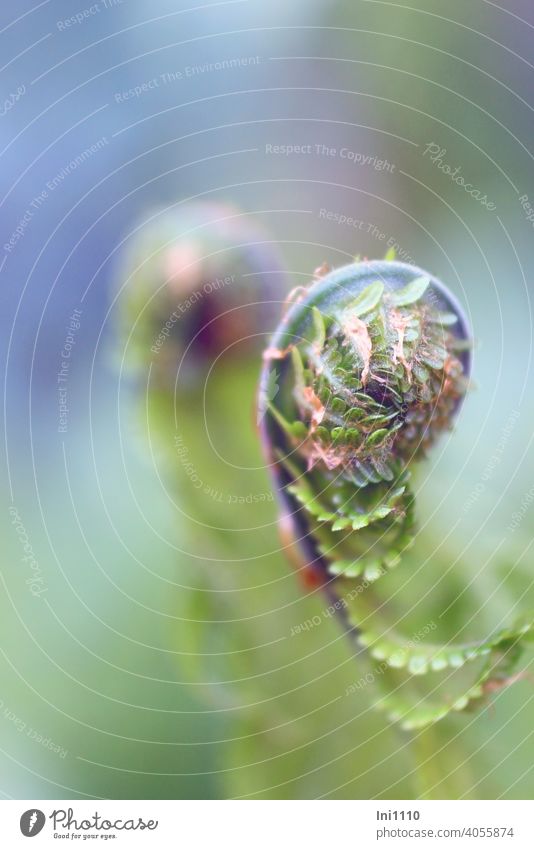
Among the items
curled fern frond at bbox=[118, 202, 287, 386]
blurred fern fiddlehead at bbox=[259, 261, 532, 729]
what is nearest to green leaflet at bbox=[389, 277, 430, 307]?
blurred fern fiddlehead at bbox=[259, 261, 532, 729]

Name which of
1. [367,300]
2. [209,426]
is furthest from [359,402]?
[209,426]

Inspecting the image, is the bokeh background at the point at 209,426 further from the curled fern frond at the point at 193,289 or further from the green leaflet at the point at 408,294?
the green leaflet at the point at 408,294

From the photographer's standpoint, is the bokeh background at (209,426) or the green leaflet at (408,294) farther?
the bokeh background at (209,426)

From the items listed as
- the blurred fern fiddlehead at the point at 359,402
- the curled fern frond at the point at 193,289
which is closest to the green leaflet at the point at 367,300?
the blurred fern fiddlehead at the point at 359,402

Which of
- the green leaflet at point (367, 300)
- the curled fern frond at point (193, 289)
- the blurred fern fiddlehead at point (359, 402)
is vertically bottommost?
the blurred fern fiddlehead at point (359, 402)

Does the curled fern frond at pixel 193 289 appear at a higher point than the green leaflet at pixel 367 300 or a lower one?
higher

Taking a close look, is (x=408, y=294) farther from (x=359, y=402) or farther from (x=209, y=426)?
(x=209, y=426)
